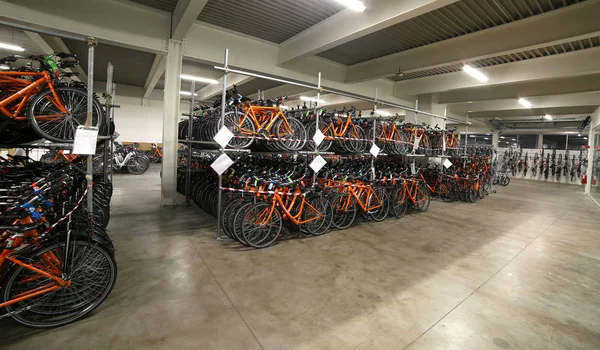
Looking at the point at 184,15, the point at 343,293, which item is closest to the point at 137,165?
the point at 184,15

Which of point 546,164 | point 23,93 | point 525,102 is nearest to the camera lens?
point 23,93

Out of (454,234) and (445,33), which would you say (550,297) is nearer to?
(454,234)

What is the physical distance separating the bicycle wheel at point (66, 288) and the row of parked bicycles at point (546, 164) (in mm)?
17856

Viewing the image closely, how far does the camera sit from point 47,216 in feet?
7.68

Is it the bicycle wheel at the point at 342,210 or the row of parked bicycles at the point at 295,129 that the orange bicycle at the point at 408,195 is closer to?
the row of parked bicycles at the point at 295,129

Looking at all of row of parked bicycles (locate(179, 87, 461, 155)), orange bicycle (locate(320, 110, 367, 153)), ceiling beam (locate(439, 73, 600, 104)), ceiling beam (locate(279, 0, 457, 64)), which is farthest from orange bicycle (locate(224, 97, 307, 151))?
ceiling beam (locate(439, 73, 600, 104))

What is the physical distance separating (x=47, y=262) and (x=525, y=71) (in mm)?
9574

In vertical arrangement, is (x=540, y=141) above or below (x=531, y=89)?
below

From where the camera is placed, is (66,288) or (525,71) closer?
(66,288)

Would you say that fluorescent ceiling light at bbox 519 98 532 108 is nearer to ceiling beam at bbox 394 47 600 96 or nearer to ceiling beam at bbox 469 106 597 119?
ceiling beam at bbox 394 47 600 96

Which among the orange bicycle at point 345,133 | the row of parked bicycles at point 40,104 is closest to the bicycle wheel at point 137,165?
the orange bicycle at point 345,133

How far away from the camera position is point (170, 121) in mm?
5680

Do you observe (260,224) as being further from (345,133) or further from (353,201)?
(345,133)

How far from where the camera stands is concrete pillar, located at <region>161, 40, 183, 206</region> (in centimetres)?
561
